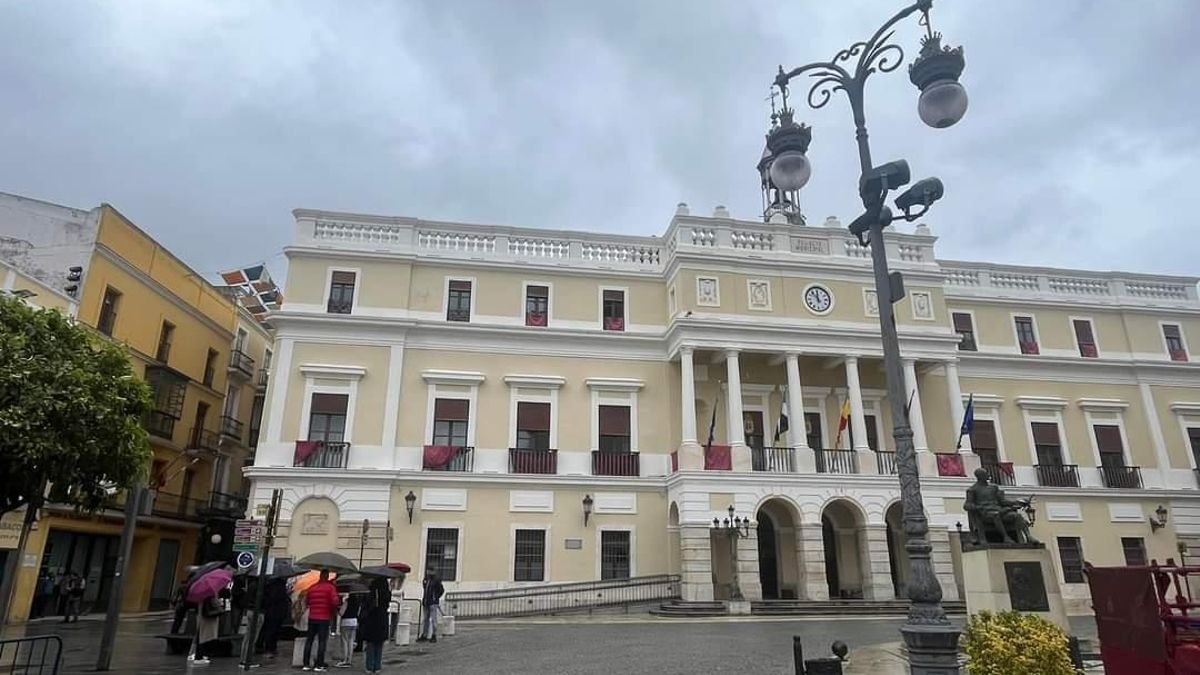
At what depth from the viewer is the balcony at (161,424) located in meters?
24.9

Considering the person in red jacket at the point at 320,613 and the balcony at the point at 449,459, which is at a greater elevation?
the balcony at the point at 449,459

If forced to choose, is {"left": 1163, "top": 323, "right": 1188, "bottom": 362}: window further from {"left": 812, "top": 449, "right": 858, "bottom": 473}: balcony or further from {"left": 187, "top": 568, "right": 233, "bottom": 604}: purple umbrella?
{"left": 187, "top": 568, "right": 233, "bottom": 604}: purple umbrella

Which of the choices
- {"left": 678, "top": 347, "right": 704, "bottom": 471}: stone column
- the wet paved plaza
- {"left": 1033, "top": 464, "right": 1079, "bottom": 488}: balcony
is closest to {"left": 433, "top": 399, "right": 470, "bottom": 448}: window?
the wet paved plaza

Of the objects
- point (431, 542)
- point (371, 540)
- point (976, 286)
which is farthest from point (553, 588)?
point (976, 286)

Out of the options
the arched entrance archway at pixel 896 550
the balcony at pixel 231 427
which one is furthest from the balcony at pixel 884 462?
the balcony at pixel 231 427

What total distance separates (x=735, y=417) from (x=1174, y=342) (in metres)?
19.3

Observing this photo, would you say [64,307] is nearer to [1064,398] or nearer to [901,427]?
[901,427]

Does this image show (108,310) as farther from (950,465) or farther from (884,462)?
(950,465)

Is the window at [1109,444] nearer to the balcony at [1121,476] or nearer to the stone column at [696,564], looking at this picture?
the balcony at [1121,476]

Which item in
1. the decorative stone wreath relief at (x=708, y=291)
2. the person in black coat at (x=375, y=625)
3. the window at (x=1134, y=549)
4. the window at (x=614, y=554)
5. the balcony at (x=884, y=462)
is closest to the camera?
the person in black coat at (x=375, y=625)

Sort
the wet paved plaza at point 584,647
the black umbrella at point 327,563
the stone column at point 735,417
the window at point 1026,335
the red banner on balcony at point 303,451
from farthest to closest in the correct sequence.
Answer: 1. the window at point 1026,335
2. the stone column at point 735,417
3. the red banner on balcony at point 303,451
4. the black umbrella at point 327,563
5. the wet paved plaza at point 584,647

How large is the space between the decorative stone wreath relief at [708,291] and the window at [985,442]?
1049 cm

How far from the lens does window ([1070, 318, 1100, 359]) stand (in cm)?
2769

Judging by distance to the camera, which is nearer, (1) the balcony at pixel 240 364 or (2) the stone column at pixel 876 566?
(2) the stone column at pixel 876 566
